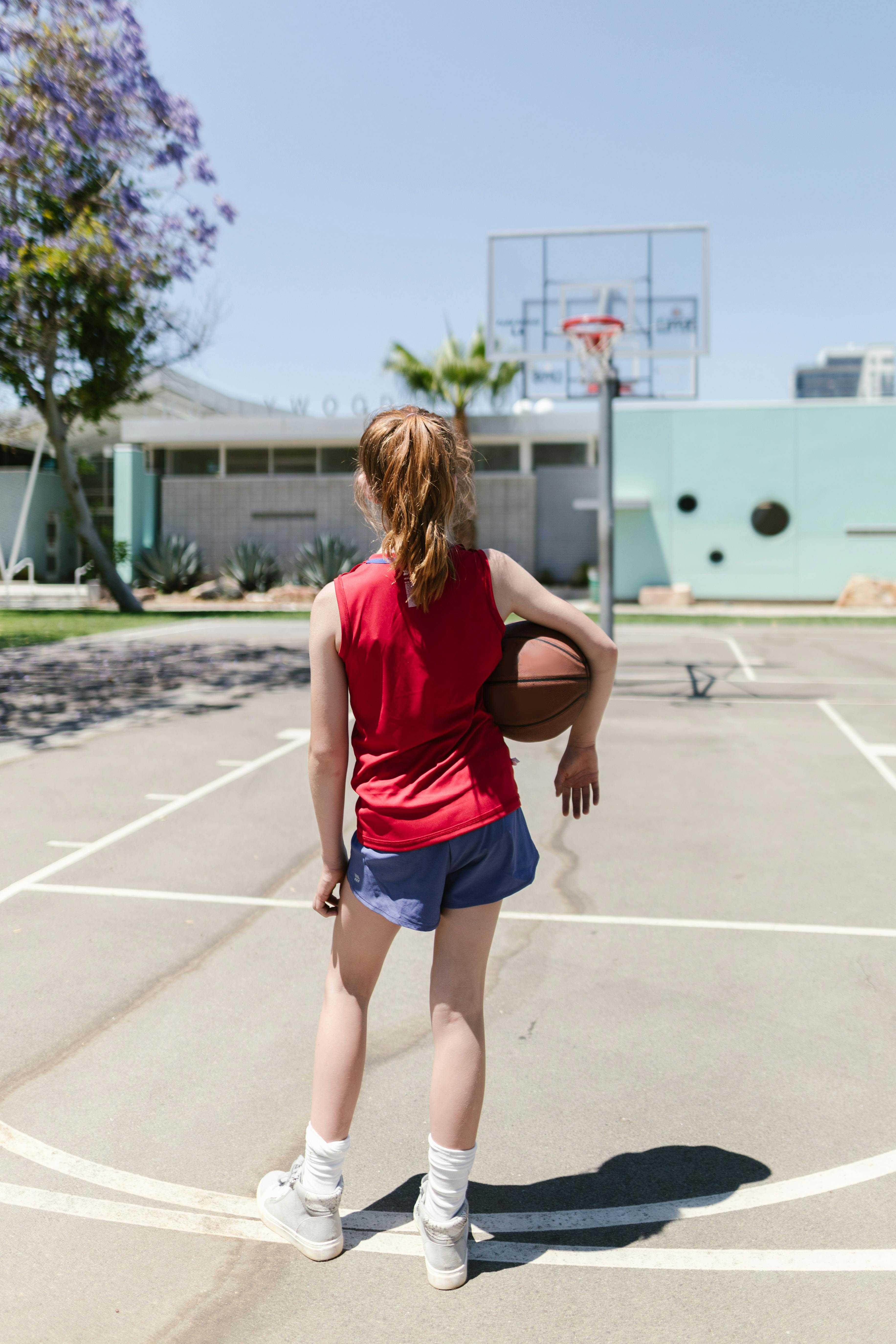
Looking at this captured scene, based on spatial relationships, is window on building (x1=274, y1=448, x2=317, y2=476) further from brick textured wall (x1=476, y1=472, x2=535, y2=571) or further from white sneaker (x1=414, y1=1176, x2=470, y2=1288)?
white sneaker (x1=414, y1=1176, x2=470, y2=1288)

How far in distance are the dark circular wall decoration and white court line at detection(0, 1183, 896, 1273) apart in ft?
87.7

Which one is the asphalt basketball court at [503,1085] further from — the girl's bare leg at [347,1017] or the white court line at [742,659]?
the white court line at [742,659]

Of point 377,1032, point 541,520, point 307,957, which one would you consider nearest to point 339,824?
point 377,1032

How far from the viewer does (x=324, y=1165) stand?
2.63 metres

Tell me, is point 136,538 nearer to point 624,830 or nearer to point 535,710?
point 624,830

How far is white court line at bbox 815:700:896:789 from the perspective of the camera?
845 cm

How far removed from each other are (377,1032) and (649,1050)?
2.98 feet

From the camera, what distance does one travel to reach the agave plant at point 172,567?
31203 mm

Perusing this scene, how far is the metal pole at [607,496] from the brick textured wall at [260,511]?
18438 mm

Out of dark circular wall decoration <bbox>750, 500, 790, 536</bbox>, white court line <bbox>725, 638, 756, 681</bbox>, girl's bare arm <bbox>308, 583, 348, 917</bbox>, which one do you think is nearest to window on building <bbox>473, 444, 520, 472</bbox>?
dark circular wall decoration <bbox>750, 500, 790, 536</bbox>

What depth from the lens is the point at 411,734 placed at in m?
2.53

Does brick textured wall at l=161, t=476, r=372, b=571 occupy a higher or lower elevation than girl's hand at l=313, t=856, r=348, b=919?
higher

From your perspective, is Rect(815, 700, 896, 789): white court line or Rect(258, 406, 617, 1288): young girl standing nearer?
Rect(258, 406, 617, 1288): young girl standing

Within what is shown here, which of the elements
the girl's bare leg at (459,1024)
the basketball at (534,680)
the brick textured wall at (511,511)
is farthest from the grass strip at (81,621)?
the girl's bare leg at (459,1024)
